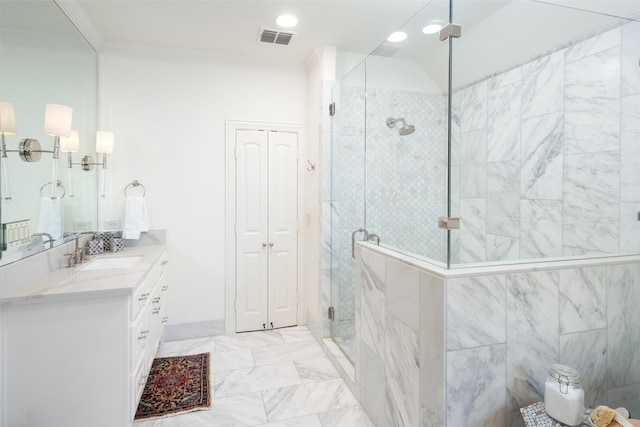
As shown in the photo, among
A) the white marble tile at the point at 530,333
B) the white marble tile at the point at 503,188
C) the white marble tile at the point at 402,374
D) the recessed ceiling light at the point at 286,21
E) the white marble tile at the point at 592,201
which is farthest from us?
the recessed ceiling light at the point at 286,21

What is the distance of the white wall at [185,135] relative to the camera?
295 cm

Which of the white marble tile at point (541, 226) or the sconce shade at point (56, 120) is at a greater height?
the sconce shade at point (56, 120)

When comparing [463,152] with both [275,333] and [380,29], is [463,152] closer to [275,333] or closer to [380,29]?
[380,29]

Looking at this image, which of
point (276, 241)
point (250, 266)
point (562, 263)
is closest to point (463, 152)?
point (562, 263)

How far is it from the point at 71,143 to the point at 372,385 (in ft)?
8.70

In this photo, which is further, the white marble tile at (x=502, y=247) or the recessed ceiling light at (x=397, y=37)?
the recessed ceiling light at (x=397, y=37)

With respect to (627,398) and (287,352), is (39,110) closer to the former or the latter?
(287,352)

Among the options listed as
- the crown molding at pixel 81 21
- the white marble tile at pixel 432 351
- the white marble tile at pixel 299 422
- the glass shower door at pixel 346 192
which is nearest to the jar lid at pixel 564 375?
the white marble tile at pixel 432 351

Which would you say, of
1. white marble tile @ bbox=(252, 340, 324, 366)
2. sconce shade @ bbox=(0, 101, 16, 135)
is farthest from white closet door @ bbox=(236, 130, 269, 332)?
sconce shade @ bbox=(0, 101, 16, 135)

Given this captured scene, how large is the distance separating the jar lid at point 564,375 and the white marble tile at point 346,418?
1.07 m

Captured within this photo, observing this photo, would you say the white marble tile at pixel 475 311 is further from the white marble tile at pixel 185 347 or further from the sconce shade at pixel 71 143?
the sconce shade at pixel 71 143

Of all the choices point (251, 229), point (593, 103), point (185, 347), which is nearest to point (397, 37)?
point (593, 103)

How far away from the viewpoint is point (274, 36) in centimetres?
278

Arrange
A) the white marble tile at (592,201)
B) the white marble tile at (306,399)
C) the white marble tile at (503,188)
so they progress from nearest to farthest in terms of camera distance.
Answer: the white marble tile at (592,201) < the white marble tile at (306,399) < the white marble tile at (503,188)
